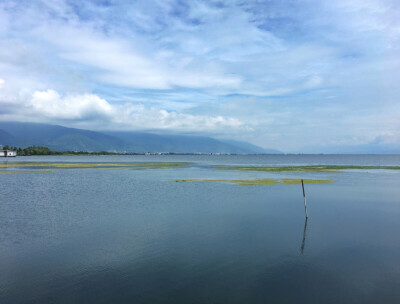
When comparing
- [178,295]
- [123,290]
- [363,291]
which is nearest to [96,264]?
[123,290]

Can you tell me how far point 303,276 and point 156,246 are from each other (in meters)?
10.9

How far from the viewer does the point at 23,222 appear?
98.5 ft

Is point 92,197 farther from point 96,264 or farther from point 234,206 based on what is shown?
point 96,264

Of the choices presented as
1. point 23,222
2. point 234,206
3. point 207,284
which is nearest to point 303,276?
point 207,284

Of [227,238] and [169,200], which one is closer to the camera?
[227,238]

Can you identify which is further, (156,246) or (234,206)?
(234,206)

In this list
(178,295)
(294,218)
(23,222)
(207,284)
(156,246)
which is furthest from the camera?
(294,218)

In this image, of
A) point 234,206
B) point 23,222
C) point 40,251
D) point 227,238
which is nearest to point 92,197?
point 23,222

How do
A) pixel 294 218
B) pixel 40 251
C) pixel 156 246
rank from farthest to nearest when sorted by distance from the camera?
pixel 294 218 → pixel 156 246 → pixel 40 251

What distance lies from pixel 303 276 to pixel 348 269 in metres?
3.50

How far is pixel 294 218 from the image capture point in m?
34.5

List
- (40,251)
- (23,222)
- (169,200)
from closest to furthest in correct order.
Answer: (40,251), (23,222), (169,200)

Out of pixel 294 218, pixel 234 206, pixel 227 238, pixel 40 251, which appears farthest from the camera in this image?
pixel 234 206

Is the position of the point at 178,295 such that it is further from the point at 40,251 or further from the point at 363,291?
the point at 40,251
